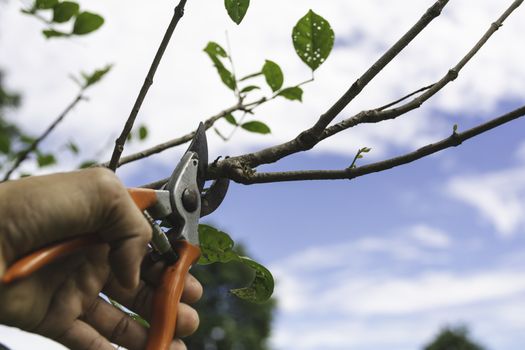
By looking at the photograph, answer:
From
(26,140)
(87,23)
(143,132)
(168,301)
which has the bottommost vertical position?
(168,301)

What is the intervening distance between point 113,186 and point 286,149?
625 mm

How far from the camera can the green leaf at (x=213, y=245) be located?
2.34 meters

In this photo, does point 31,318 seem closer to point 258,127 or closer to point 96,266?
point 96,266

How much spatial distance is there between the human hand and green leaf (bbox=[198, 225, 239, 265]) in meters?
0.14

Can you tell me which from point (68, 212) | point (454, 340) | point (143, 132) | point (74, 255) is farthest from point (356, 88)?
point (454, 340)

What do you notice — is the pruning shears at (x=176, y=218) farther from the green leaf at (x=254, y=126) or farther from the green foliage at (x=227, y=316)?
the green foliage at (x=227, y=316)

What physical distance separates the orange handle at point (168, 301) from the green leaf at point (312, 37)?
88 centimetres

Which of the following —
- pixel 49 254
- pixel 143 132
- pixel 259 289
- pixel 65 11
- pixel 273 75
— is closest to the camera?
pixel 49 254

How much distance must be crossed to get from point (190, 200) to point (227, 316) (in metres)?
57.9

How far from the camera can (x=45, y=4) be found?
8.32ft

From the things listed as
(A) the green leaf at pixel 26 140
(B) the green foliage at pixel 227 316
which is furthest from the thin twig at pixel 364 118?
(B) the green foliage at pixel 227 316

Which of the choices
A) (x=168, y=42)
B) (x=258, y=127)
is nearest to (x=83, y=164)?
(x=258, y=127)

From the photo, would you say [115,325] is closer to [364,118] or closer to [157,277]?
[157,277]

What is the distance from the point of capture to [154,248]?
7.55ft
